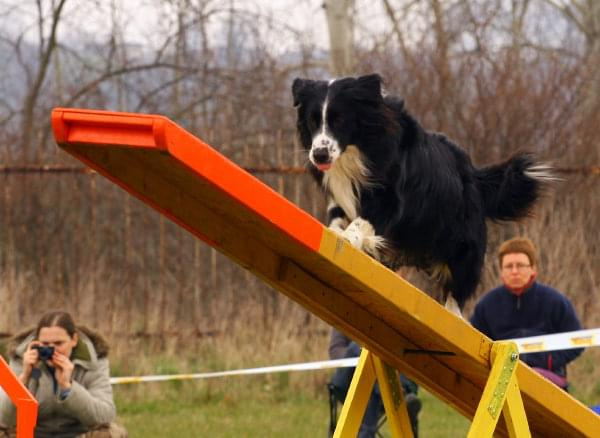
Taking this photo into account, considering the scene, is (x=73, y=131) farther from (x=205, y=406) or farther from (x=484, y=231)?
(x=205, y=406)

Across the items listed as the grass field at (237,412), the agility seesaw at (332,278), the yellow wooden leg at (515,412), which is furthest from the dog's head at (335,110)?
the grass field at (237,412)

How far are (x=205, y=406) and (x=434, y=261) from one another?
5.07 metres

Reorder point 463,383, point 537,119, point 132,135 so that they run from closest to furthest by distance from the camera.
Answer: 1. point 132,135
2. point 463,383
3. point 537,119

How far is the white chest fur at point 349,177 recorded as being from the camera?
15.8 ft

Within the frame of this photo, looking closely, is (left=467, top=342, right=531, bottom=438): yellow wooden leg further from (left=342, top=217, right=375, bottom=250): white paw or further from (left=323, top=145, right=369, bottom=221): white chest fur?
(left=323, top=145, right=369, bottom=221): white chest fur

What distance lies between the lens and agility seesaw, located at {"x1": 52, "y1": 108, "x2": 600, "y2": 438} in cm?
362

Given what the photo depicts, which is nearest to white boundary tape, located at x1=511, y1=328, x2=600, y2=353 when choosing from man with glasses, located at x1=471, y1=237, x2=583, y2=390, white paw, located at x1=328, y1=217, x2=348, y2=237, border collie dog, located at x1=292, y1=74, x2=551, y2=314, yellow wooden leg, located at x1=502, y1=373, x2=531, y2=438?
man with glasses, located at x1=471, y1=237, x2=583, y2=390

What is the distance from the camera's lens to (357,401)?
5.09 metres

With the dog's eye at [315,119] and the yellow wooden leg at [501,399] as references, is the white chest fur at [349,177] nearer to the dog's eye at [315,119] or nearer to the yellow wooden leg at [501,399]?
the dog's eye at [315,119]

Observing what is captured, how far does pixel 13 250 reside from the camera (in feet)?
36.1

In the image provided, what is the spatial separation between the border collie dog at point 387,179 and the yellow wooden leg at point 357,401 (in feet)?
1.54

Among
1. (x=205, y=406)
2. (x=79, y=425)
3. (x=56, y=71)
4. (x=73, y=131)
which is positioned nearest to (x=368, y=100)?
(x=73, y=131)

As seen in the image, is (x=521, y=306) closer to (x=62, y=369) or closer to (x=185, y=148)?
(x=62, y=369)

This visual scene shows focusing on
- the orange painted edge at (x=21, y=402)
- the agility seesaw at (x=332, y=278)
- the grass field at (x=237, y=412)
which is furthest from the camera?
the grass field at (x=237, y=412)
